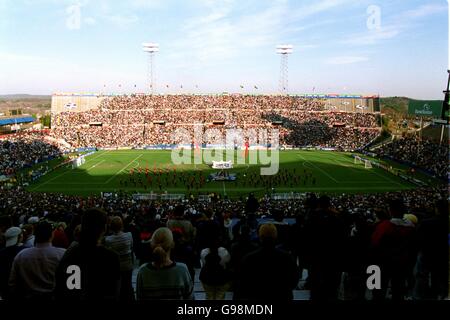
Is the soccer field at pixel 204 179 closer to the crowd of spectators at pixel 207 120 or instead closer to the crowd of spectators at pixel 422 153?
the crowd of spectators at pixel 422 153

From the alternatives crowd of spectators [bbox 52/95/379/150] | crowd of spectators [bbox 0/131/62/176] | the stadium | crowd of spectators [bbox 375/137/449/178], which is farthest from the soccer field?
crowd of spectators [bbox 52/95/379/150]

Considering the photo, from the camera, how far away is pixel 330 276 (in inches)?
205

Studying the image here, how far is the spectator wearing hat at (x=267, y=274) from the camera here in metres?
3.77


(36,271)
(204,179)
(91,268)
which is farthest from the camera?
(204,179)

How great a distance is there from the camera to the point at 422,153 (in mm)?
49938

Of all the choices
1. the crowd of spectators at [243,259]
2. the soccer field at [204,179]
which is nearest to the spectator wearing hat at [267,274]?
the crowd of spectators at [243,259]

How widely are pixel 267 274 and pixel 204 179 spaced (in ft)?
117

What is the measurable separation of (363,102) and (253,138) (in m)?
33.7

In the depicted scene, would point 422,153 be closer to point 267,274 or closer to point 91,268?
point 267,274

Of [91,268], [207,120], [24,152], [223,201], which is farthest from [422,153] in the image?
[91,268]

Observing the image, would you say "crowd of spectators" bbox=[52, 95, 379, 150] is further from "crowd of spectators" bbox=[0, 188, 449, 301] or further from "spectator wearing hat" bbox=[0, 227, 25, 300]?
"spectator wearing hat" bbox=[0, 227, 25, 300]

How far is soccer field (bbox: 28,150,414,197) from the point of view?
3528cm

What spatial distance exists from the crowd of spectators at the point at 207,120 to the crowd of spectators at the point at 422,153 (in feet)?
31.0

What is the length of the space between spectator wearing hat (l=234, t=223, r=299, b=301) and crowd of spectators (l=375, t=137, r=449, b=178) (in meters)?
41.4
